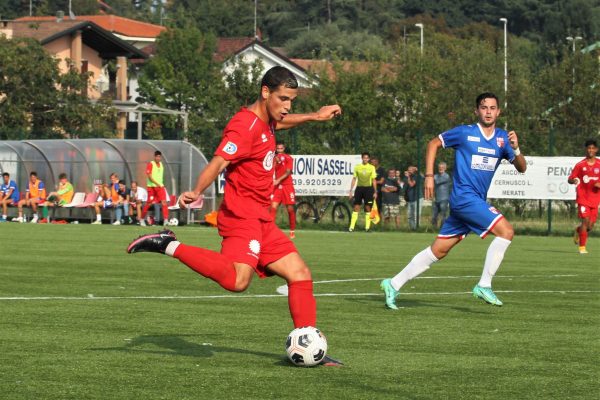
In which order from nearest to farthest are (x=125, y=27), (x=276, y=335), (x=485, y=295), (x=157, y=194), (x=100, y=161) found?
(x=276, y=335) < (x=485, y=295) < (x=157, y=194) < (x=100, y=161) < (x=125, y=27)

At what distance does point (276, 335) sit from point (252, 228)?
6.26 feet

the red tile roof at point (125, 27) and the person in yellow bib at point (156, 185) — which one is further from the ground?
the red tile roof at point (125, 27)

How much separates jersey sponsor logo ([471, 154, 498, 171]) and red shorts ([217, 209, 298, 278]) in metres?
4.88

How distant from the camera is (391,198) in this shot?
3650 cm

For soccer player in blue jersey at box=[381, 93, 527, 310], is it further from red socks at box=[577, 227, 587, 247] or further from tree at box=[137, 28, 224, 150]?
tree at box=[137, 28, 224, 150]

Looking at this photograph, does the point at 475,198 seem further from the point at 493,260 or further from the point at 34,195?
the point at 34,195

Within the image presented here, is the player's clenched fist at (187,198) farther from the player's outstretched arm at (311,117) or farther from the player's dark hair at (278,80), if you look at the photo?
the player's outstretched arm at (311,117)

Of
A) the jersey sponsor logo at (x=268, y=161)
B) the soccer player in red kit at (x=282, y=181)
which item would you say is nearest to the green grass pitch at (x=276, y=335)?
the jersey sponsor logo at (x=268, y=161)

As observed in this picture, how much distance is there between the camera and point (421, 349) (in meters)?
9.77

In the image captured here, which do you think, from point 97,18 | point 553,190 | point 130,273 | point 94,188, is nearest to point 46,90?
point 94,188

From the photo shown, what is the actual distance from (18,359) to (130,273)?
29.1 feet

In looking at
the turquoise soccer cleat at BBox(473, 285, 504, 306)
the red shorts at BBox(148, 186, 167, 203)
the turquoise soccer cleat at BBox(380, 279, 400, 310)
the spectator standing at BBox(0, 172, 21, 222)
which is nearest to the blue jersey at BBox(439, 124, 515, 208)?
the turquoise soccer cleat at BBox(473, 285, 504, 306)

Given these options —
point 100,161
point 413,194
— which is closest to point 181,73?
point 100,161

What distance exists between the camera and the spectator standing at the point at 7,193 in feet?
129
